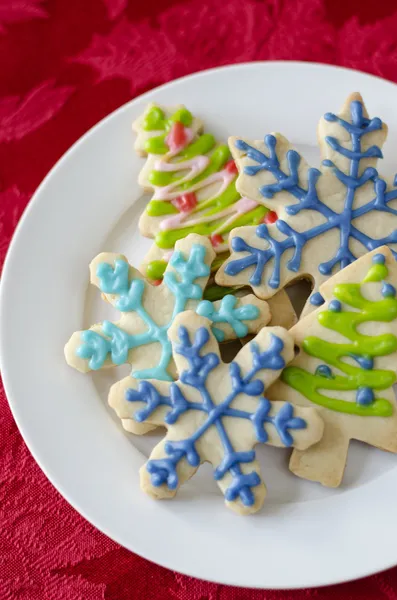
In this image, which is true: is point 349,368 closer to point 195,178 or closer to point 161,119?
point 195,178

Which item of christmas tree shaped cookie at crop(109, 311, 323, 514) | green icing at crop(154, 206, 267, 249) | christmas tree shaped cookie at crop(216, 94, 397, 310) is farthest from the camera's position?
green icing at crop(154, 206, 267, 249)

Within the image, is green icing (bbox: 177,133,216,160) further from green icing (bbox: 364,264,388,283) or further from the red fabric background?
green icing (bbox: 364,264,388,283)

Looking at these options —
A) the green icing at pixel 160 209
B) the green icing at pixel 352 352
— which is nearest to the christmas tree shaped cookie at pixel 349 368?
the green icing at pixel 352 352

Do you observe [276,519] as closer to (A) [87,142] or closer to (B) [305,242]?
(B) [305,242]

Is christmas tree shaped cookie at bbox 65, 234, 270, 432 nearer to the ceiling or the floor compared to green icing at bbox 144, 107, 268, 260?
nearer to the floor

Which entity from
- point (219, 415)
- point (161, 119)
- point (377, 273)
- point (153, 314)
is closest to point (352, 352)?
point (377, 273)

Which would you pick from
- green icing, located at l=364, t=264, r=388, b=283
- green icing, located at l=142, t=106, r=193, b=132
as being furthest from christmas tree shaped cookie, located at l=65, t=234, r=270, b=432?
green icing, located at l=142, t=106, r=193, b=132

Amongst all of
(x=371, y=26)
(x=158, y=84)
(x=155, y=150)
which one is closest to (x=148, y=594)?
(x=155, y=150)

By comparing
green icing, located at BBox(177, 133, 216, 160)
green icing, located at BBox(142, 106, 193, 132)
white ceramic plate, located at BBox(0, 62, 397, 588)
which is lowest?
white ceramic plate, located at BBox(0, 62, 397, 588)
